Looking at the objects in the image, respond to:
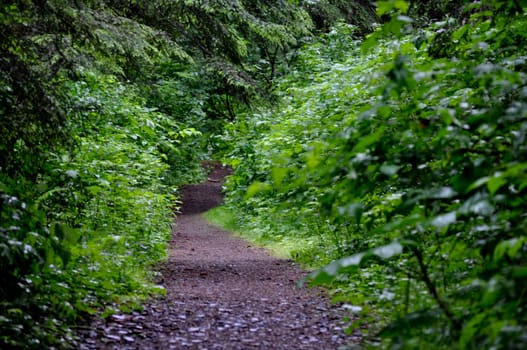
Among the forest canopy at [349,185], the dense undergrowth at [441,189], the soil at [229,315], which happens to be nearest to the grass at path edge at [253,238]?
the forest canopy at [349,185]

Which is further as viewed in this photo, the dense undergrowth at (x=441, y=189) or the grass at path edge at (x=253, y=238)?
the grass at path edge at (x=253, y=238)

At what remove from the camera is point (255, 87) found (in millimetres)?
14000

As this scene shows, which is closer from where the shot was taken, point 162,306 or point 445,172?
point 445,172

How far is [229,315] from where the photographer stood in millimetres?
5027

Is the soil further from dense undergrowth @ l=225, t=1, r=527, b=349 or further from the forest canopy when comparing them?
dense undergrowth @ l=225, t=1, r=527, b=349

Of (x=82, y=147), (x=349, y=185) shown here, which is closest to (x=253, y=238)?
(x=82, y=147)

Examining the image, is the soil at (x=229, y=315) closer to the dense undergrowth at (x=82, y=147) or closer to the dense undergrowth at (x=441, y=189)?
the dense undergrowth at (x=82, y=147)

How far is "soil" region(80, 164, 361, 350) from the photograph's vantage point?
4148 mm

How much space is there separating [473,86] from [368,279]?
215 cm

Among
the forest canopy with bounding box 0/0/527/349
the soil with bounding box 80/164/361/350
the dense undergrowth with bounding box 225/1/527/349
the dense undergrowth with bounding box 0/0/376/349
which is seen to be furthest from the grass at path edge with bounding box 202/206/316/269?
the dense undergrowth with bounding box 225/1/527/349

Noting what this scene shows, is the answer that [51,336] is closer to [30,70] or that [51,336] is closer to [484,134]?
[30,70]

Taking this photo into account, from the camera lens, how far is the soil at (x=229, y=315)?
4148mm

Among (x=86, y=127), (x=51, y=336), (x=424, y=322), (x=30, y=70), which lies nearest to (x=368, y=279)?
(x=424, y=322)

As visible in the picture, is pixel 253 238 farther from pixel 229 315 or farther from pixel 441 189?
pixel 441 189
